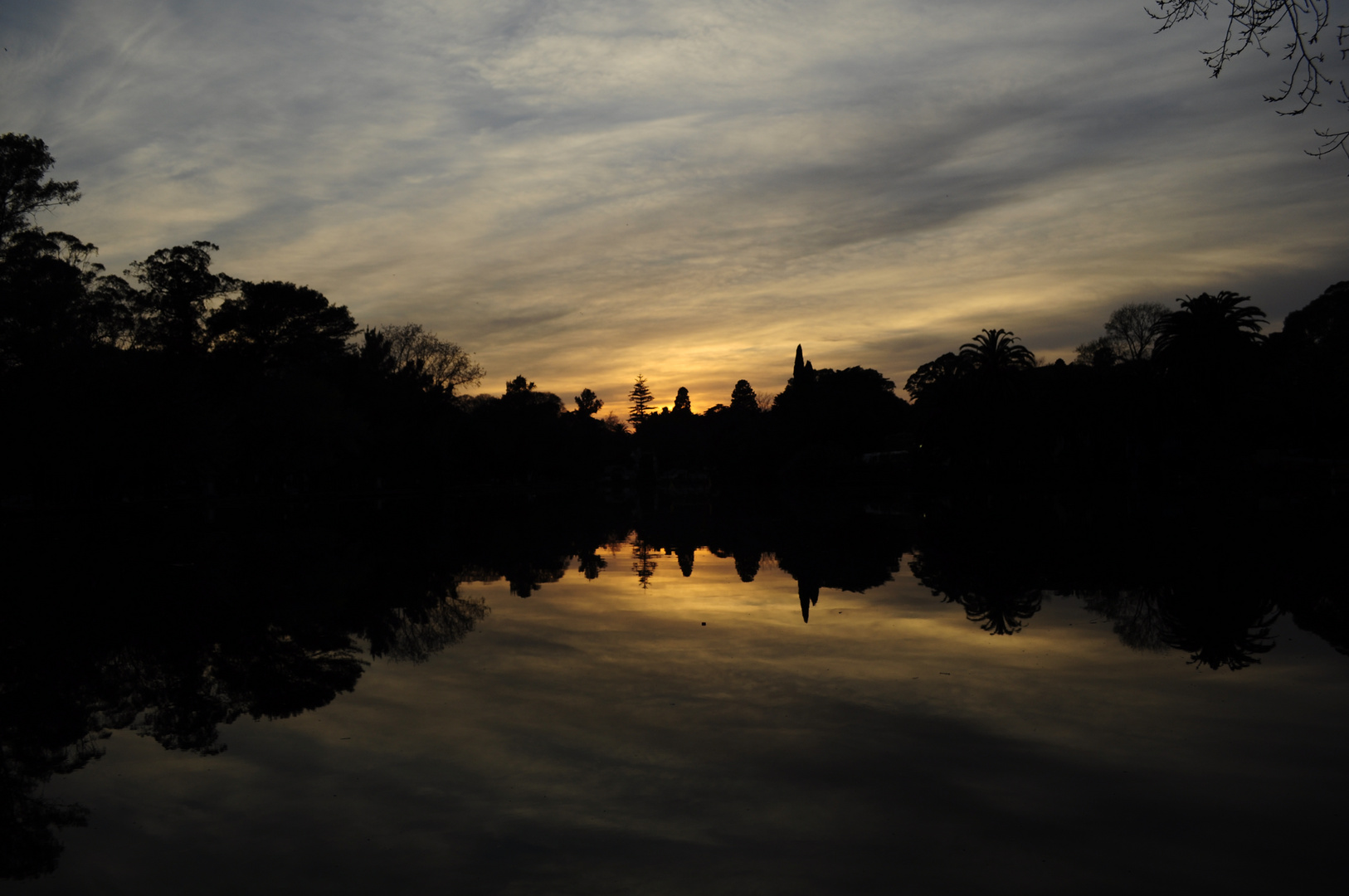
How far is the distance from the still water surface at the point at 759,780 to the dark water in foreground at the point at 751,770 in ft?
0.08

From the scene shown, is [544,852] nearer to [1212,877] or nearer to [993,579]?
[1212,877]

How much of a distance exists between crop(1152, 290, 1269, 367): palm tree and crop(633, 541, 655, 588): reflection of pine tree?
4534 centimetres

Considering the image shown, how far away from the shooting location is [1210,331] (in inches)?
2228

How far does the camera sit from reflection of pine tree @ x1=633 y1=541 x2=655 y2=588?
17016 millimetres

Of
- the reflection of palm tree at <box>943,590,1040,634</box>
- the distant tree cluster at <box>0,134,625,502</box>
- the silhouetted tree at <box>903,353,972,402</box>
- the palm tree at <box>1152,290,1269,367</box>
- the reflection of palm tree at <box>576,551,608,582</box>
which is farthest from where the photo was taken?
the silhouetted tree at <box>903,353,972,402</box>

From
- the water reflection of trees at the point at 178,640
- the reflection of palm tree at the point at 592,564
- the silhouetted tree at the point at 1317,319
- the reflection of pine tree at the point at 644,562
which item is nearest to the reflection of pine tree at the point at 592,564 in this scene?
the reflection of palm tree at the point at 592,564

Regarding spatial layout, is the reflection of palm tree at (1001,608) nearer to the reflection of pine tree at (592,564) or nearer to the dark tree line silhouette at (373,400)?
the reflection of pine tree at (592,564)

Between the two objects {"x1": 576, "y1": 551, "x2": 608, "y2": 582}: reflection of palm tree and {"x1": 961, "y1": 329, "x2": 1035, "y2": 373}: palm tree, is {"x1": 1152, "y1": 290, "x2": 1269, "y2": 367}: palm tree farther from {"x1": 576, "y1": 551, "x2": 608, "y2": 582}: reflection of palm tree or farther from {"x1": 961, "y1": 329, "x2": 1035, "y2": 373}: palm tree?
{"x1": 576, "y1": 551, "x2": 608, "y2": 582}: reflection of palm tree

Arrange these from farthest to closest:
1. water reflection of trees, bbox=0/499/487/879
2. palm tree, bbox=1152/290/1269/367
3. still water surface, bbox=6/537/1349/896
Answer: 1. palm tree, bbox=1152/290/1269/367
2. water reflection of trees, bbox=0/499/487/879
3. still water surface, bbox=6/537/1349/896

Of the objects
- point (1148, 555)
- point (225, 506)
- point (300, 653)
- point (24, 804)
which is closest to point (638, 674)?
point (300, 653)

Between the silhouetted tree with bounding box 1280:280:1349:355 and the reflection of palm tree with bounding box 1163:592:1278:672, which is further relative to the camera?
the silhouetted tree with bounding box 1280:280:1349:355

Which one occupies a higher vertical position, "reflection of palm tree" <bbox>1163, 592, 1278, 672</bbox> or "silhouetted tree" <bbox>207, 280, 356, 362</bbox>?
"silhouetted tree" <bbox>207, 280, 356, 362</bbox>

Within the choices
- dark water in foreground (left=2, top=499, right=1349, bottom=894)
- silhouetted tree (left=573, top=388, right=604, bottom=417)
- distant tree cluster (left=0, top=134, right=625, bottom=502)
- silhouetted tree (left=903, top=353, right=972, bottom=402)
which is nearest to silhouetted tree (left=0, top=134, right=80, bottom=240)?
distant tree cluster (left=0, top=134, right=625, bottom=502)

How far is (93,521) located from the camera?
34250mm
